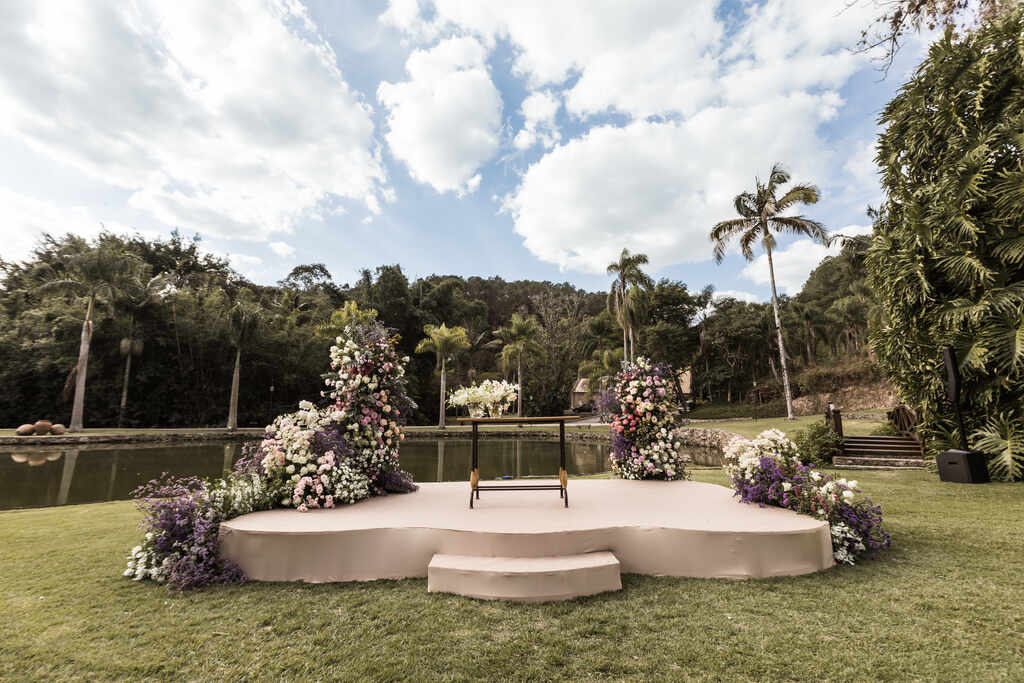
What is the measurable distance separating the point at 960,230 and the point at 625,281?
18779 mm

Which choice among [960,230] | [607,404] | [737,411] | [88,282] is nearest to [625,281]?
[737,411]

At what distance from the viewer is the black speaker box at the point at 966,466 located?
6164 mm

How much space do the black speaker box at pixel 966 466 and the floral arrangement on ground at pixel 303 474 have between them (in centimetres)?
787

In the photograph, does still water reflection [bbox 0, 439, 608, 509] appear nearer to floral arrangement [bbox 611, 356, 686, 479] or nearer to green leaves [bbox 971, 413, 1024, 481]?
floral arrangement [bbox 611, 356, 686, 479]

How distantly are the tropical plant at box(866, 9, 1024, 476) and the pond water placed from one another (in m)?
6.94

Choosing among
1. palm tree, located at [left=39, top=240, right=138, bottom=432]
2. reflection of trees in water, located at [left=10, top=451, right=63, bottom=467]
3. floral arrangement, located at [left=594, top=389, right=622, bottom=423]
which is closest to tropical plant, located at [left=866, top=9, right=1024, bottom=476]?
floral arrangement, located at [left=594, top=389, right=622, bottom=423]

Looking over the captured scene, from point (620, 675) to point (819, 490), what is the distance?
2614mm

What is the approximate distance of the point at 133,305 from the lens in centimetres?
A: 2141

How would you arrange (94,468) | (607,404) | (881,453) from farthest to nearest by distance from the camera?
(94,468) < (881,453) < (607,404)

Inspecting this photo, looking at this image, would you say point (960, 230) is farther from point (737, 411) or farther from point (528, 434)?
point (737, 411)

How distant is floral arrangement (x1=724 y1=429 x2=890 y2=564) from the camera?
336cm

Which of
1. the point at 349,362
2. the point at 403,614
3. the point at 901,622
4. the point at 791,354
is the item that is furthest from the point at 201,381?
the point at 791,354

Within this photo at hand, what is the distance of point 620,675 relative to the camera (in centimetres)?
195

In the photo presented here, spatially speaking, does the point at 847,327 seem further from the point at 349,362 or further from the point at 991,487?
the point at 349,362
